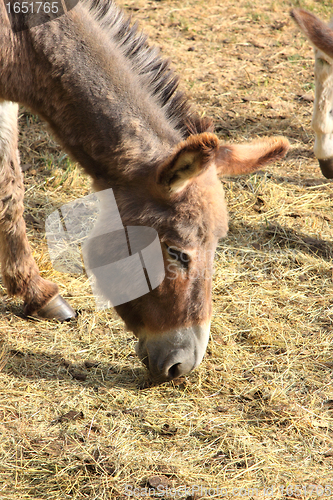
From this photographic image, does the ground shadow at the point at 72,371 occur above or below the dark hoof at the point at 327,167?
below

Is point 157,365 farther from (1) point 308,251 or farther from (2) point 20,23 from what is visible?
(1) point 308,251

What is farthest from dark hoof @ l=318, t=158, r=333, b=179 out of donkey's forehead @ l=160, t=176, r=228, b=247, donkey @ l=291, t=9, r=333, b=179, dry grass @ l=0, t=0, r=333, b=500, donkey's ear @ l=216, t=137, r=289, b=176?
donkey's forehead @ l=160, t=176, r=228, b=247

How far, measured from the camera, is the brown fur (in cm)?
231

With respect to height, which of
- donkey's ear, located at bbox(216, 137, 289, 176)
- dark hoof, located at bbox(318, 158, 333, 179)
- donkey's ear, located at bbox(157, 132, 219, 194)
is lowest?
dark hoof, located at bbox(318, 158, 333, 179)

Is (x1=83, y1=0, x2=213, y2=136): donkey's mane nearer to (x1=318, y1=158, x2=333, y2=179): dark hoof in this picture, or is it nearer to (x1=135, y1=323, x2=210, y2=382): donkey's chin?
(x1=135, y1=323, x2=210, y2=382): donkey's chin

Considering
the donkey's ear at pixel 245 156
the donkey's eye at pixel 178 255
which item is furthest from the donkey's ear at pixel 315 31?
the donkey's eye at pixel 178 255

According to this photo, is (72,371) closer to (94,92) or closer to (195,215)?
(195,215)

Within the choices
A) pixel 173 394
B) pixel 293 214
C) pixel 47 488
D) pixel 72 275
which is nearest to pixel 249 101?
pixel 293 214

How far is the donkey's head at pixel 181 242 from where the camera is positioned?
90.2 inches

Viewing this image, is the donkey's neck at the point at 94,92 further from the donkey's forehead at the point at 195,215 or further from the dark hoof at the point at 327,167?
the dark hoof at the point at 327,167

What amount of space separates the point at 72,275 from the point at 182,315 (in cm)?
179

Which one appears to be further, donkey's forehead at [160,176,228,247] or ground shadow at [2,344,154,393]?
ground shadow at [2,344,154,393]

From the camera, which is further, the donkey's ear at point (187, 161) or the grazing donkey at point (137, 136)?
the grazing donkey at point (137, 136)

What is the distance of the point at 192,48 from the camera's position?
6.91m
